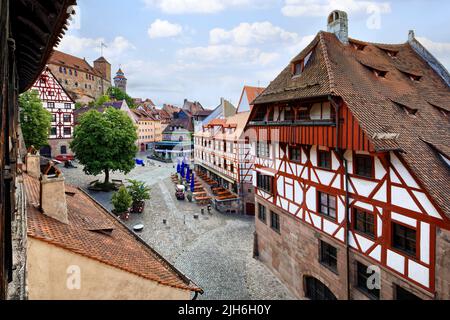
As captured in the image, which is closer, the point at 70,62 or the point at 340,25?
the point at 340,25

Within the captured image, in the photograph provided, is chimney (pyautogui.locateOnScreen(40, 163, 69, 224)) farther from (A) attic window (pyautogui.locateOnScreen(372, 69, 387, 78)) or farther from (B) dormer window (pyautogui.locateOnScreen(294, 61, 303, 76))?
(A) attic window (pyautogui.locateOnScreen(372, 69, 387, 78))

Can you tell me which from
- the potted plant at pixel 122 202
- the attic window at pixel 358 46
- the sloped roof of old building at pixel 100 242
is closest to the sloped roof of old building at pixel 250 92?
the potted plant at pixel 122 202

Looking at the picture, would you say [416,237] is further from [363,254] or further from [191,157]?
[191,157]

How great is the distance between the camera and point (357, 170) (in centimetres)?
1204

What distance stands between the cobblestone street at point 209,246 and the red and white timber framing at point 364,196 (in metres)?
5.05

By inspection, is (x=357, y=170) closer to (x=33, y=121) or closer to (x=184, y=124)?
→ (x=33, y=121)

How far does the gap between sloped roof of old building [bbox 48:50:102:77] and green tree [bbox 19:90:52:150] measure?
162 ft

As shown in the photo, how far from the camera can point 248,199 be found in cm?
3228

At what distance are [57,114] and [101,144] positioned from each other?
22.1 metres

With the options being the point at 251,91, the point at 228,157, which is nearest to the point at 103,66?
the point at 251,91

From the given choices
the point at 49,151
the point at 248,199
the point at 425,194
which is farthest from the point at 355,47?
the point at 49,151

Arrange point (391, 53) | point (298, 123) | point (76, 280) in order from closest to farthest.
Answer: point (76, 280), point (298, 123), point (391, 53)

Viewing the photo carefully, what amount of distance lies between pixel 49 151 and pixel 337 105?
168 ft
